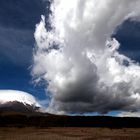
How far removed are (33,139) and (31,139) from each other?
546 millimetres

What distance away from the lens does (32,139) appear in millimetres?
79562

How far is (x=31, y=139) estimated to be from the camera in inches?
3130

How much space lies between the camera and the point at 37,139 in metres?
78.8

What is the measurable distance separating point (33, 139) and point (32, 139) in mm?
311

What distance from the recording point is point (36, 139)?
3100 inches

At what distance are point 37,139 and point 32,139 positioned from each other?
161 cm

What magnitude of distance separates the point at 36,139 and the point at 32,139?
1.43 metres

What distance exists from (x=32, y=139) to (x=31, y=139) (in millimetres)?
267

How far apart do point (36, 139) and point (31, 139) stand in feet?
5.30

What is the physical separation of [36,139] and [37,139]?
0.87 feet

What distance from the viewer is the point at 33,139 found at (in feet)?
261
